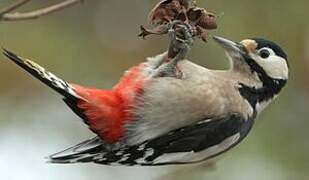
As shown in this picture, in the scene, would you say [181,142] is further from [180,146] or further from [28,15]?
[28,15]

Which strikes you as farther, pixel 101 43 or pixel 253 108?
pixel 101 43

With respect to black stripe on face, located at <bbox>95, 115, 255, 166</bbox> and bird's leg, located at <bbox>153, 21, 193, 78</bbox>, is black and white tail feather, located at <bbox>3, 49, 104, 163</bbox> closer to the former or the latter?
black stripe on face, located at <bbox>95, 115, 255, 166</bbox>

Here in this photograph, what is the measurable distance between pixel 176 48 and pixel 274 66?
51 centimetres

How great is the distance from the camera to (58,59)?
5965 millimetres

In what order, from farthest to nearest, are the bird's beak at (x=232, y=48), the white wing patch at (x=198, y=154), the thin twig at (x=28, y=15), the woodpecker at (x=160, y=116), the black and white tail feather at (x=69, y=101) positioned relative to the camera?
the bird's beak at (x=232, y=48)
the white wing patch at (x=198, y=154)
the woodpecker at (x=160, y=116)
the black and white tail feather at (x=69, y=101)
the thin twig at (x=28, y=15)

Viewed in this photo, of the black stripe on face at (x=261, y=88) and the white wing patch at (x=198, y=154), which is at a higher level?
the black stripe on face at (x=261, y=88)

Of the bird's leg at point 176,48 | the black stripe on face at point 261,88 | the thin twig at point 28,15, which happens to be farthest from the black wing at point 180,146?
the thin twig at point 28,15

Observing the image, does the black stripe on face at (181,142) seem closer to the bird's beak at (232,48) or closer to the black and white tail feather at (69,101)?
the black and white tail feather at (69,101)

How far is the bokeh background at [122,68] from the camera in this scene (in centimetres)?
541

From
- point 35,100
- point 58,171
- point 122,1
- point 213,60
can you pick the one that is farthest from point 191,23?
point 122,1

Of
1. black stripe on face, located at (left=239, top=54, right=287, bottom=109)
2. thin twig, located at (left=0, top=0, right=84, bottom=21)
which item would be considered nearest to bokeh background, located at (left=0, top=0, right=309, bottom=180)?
black stripe on face, located at (left=239, top=54, right=287, bottom=109)

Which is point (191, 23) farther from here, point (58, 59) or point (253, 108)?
point (58, 59)

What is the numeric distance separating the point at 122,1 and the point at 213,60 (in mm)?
1686

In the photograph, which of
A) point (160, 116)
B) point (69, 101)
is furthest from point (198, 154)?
point (69, 101)
